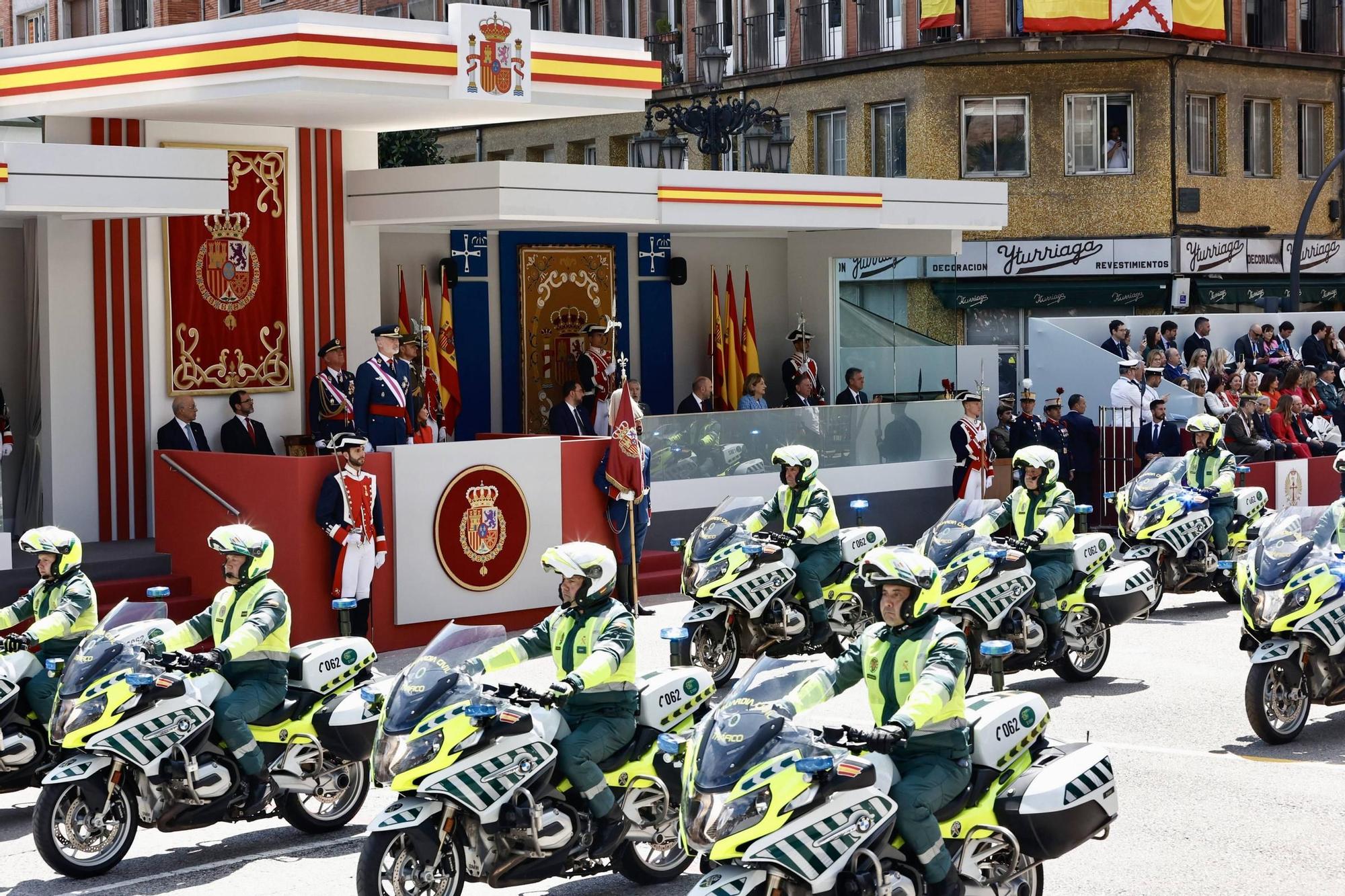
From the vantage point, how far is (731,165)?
127 ft

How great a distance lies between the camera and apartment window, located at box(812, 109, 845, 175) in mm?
36844

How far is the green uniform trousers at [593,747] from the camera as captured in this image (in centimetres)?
873

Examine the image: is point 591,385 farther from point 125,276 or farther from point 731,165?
point 731,165

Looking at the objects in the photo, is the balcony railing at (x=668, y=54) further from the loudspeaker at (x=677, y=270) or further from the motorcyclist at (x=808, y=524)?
the motorcyclist at (x=808, y=524)

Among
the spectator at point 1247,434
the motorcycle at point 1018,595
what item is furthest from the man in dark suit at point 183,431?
the spectator at point 1247,434

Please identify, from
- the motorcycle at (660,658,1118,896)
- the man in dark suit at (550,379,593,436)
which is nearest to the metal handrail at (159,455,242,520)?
the man in dark suit at (550,379,593,436)

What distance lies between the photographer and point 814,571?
1454 centimetres

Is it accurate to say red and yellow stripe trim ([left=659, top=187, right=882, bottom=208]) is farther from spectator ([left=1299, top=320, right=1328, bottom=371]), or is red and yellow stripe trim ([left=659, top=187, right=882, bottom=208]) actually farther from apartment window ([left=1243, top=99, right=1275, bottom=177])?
apartment window ([left=1243, top=99, right=1275, bottom=177])

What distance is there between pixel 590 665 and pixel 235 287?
1077 cm

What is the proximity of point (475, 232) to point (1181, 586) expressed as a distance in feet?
28.7

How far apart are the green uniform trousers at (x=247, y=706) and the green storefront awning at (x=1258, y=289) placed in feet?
93.4

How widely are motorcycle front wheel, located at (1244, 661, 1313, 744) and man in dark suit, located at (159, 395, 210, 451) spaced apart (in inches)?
381

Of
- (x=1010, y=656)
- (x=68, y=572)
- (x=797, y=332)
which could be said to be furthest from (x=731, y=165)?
(x=68, y=572)

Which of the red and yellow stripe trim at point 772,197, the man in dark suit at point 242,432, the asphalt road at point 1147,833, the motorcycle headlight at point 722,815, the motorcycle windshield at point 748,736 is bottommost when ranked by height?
the asphalt road at point 1147,833
